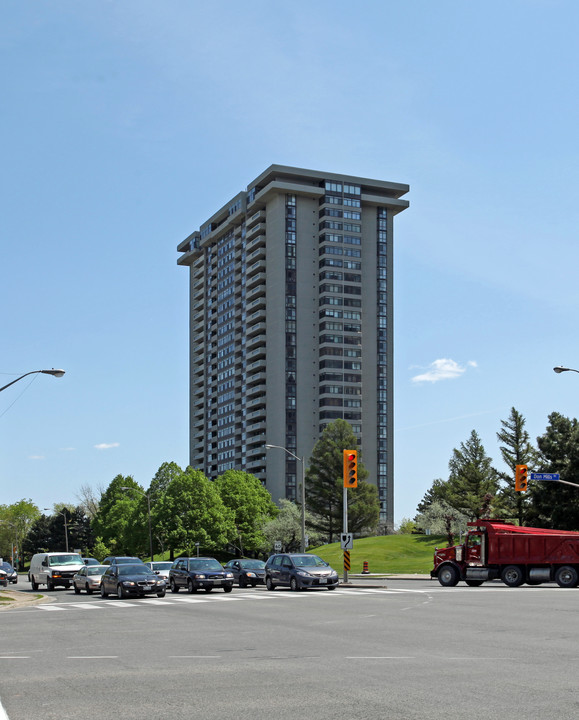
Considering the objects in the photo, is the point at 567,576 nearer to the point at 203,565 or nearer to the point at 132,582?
the point at 203,565

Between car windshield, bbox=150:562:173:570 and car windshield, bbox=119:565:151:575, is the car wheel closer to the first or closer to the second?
car windshield, bbox=119:565:151:575

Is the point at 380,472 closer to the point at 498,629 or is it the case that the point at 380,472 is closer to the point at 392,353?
the point at 392,353

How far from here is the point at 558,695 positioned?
9859mm

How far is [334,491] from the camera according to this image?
110062mm

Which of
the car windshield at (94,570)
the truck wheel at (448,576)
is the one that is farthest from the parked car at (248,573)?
the truck wheel at (448,576)

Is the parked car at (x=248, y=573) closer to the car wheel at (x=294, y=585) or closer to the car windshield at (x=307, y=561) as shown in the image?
the car windshield at (x=307, y=561)

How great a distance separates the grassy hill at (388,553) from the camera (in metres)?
73.5

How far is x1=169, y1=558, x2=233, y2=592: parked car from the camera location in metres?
38.6

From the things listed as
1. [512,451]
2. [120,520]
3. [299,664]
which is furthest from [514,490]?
[299,664]

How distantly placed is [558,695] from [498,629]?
880 centimetres

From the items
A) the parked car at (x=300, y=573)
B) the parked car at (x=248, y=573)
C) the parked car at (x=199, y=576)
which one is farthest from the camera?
the parked car at (x=248, y=573)

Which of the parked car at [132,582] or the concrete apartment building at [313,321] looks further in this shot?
the concrete apartment building at [313,321]

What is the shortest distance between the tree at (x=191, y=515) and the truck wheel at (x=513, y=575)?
55.8 meters

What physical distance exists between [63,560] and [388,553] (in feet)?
156
